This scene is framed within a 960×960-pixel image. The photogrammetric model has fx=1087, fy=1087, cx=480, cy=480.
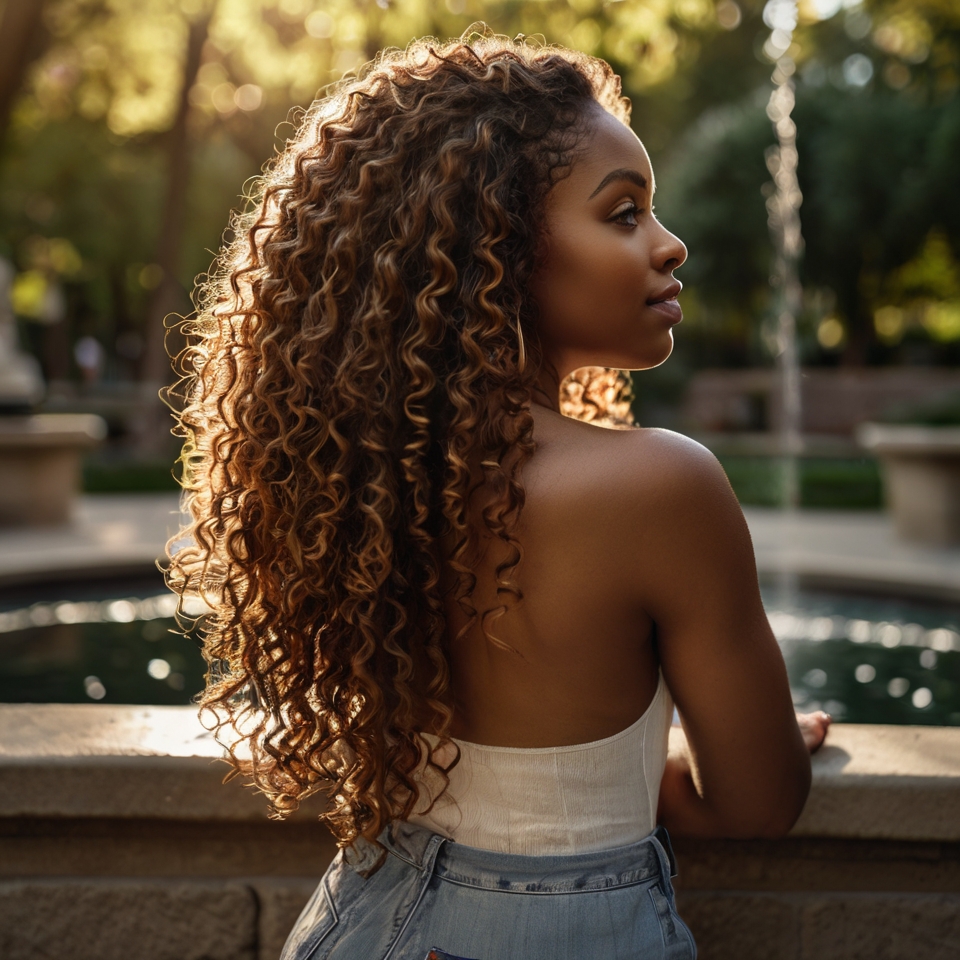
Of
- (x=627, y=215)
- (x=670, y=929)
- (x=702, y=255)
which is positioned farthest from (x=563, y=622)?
(x=702, y=255)

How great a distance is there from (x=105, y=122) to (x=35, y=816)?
780 inches

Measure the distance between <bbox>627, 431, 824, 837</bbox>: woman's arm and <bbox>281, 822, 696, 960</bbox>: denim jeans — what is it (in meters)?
0.15

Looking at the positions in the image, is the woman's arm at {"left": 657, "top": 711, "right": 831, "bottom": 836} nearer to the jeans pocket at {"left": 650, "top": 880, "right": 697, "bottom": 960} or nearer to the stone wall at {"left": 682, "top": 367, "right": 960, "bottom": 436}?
the jeans pocket at {"left": 650, "top": 880, "right": 697, "bottom": 960}

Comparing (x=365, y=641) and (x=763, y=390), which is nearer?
(x=365, y=641)

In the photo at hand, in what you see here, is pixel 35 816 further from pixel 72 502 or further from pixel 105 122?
pixel 105 122

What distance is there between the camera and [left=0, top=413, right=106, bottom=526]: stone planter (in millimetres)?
9383

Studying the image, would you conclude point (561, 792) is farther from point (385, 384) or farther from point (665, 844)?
point (385, 384)

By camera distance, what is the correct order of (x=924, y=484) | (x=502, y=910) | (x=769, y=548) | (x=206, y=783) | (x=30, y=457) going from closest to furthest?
(x=502, y=910) < (x=206, y=783) < (x=769, y=548) < (x=924, y=484) < (x=30, y=457)

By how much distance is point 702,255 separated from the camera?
80.2 feet

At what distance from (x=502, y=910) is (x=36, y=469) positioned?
9.05 m

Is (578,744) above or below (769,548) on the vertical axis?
above

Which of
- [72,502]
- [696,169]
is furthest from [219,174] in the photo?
[72,502]

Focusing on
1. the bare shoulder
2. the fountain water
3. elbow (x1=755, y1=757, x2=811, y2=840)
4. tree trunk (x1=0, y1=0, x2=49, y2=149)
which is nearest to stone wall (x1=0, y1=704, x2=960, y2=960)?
elbow (x1=755, y1=757, x2=811, y2=840)

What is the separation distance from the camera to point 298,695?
1.54 metres
